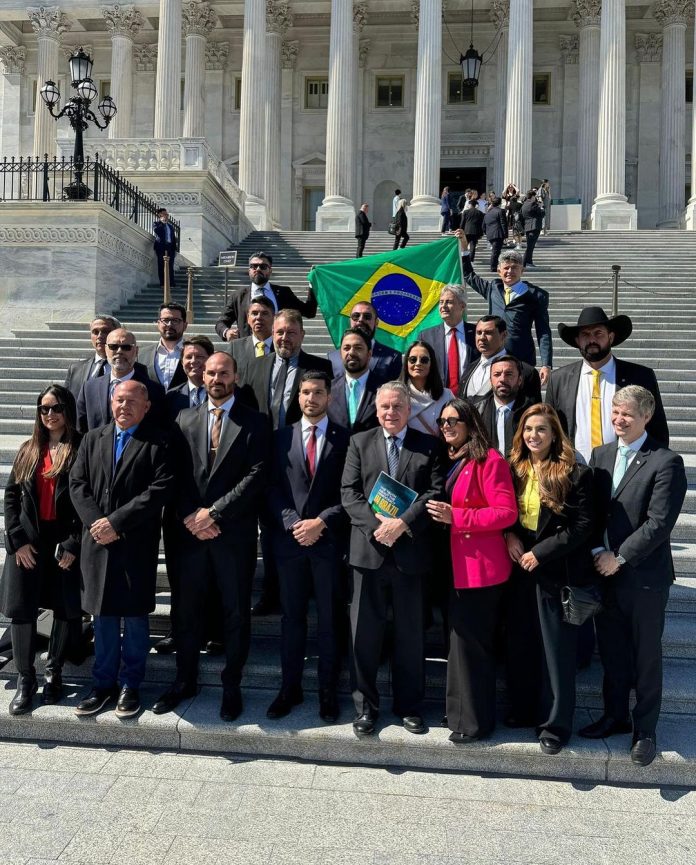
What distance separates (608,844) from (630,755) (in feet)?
2.42

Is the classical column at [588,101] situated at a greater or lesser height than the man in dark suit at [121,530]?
greater

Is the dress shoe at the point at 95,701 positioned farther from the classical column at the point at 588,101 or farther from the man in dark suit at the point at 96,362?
the classical column at the point at 588,101

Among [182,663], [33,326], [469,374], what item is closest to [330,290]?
[469,374]

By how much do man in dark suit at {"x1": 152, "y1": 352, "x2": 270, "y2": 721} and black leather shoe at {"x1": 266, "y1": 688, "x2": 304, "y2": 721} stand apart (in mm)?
232

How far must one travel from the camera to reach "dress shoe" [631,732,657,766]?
449cm

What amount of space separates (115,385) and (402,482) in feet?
8.36

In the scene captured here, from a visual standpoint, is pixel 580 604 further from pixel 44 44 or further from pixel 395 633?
pixel 44 44

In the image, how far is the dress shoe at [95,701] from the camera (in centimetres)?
496

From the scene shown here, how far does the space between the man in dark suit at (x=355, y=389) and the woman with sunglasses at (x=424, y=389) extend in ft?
1.06

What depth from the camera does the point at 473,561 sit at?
15.1 ft

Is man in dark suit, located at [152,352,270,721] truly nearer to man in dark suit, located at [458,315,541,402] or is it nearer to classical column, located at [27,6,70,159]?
man in dark suit, located at [458,315,541,402]

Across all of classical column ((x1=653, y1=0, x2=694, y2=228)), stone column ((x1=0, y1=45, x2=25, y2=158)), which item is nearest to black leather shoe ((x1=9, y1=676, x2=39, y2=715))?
classical column ((x1=653, y1=0, x2=694, y2=228))

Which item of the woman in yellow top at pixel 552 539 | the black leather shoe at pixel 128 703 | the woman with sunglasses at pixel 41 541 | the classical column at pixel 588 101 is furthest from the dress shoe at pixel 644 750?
the classical column at pixel 588 101

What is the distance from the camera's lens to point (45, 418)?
5.17 meters
